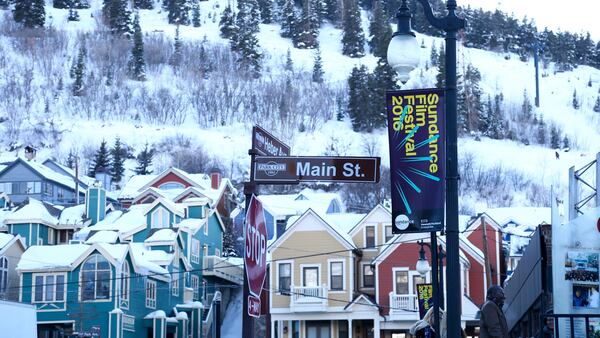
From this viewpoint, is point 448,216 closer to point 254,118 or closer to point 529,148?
point 254,118

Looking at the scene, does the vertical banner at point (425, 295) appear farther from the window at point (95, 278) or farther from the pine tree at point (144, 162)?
the pine tree at point (144, 162)

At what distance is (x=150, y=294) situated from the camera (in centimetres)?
5697

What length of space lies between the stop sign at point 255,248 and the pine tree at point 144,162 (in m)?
98.1

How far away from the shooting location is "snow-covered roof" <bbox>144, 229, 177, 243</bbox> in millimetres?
60344

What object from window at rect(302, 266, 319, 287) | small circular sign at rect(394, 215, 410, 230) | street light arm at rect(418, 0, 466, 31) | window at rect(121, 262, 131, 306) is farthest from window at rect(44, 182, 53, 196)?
street light arm at rect(418, 0, 466, 31)

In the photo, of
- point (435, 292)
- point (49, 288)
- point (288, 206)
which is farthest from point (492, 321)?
point (288, 206)

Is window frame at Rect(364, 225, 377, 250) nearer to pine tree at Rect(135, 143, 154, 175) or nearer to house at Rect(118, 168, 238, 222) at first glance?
house at Rect(118, 168, 238, 222)

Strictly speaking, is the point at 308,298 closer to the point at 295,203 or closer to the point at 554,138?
the point at 295,203

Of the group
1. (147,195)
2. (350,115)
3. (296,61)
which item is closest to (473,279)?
(147,195)

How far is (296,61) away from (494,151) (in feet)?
145

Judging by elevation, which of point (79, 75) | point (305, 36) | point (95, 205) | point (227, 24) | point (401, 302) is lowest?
point (401, 302)

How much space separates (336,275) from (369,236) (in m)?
2.66

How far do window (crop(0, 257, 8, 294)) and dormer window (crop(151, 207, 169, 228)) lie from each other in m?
10.2

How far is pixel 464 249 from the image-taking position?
52.8 metres
